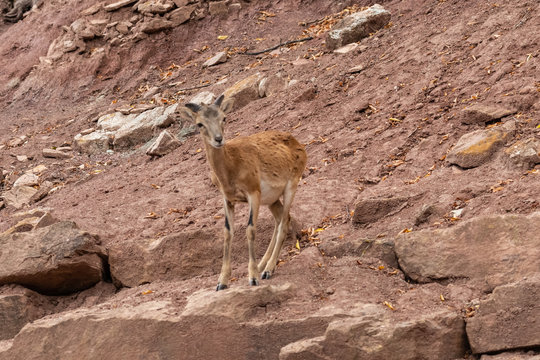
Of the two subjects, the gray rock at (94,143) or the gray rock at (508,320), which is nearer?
the gray rock at (508,320)

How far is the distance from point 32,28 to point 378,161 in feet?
55.6

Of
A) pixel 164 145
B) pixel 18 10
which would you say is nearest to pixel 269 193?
pixel 164 145

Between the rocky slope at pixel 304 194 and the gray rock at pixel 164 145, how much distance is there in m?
0.08

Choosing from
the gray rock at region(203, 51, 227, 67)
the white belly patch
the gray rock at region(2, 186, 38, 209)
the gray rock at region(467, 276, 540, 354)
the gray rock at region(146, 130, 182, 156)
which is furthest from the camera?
the gray rock at region(203, 51, 227, 67)

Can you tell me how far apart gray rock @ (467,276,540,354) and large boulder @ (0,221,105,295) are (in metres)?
5.30

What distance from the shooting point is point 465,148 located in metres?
10.1

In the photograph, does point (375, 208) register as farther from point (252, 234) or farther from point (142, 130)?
point (142, 130)

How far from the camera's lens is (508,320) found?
6637 mm

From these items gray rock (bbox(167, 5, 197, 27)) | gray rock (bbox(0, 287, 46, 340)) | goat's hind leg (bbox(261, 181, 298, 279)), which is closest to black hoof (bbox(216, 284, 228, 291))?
goat's hind leg (bbox(261, 181, 298, 279))

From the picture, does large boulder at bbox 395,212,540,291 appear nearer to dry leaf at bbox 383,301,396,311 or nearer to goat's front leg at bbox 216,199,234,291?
dry leaf at bbox 383,301,396,311

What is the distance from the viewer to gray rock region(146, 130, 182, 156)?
15328 millimetres

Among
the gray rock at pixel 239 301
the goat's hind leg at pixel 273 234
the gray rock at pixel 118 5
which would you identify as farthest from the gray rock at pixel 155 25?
the gray rock at pixel 239 301

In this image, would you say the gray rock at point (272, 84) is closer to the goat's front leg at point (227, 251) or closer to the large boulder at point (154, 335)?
the goat's front leg at point (227, 251)

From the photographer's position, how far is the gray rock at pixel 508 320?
654 cm
